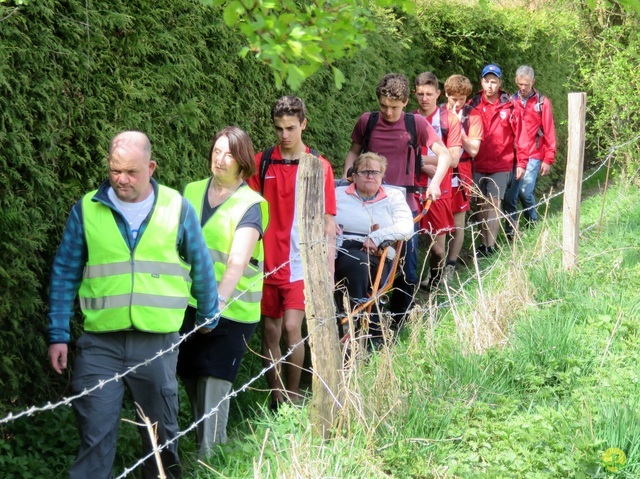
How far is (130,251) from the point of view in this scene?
4.79 meters

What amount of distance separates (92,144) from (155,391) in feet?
5.61

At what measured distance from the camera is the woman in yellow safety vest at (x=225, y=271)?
5617 mm

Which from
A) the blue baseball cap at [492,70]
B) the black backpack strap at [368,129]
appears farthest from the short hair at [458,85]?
the black backpack strap at [368,129]

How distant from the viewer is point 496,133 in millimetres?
11594

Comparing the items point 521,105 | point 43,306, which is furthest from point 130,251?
point 521,105

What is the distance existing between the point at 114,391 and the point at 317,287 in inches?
44.8

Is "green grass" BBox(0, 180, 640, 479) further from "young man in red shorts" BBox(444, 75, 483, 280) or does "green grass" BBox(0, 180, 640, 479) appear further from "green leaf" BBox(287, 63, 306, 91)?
"young man in red shorts" BBox(444, 75, 483, 280)

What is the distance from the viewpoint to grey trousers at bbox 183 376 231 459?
561cm

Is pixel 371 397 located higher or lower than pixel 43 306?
lower

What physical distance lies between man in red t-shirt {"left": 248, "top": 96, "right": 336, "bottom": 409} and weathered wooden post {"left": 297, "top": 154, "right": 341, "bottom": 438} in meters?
1.80

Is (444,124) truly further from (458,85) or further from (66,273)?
(66,273)

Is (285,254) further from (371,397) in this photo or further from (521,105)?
(521,105)

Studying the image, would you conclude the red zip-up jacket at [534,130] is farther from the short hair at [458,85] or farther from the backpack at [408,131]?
the backpack at [408,131]

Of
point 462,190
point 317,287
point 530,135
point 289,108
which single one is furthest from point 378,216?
point 530,135
